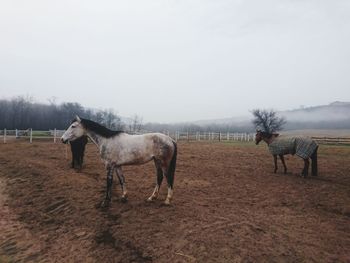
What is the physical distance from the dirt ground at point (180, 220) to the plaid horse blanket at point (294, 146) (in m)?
1.22

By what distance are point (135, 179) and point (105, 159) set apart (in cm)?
333

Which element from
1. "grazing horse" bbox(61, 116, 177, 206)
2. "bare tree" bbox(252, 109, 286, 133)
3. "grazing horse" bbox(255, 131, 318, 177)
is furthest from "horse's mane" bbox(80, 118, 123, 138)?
"bare tree" bbox(252, 109, 286, 133)

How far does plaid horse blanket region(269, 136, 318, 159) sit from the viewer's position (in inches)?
484

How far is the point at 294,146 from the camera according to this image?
41.8ft

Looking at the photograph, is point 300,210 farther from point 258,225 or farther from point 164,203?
point 164,203

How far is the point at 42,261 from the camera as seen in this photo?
18.6 ft

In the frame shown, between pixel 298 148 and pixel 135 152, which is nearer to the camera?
pixel 135 152

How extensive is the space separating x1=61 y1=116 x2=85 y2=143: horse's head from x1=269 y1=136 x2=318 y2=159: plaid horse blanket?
853 cm

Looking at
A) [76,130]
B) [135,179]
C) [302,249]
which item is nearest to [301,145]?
[135,179]

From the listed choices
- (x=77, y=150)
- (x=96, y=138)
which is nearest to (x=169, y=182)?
(x=96, y=138)

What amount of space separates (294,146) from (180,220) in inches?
315

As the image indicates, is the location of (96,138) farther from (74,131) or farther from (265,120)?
(265,120)

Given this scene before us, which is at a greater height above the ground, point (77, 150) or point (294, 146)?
point (294, 146)

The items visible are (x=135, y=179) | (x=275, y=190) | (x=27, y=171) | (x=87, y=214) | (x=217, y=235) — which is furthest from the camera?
(x=27, y=171)
